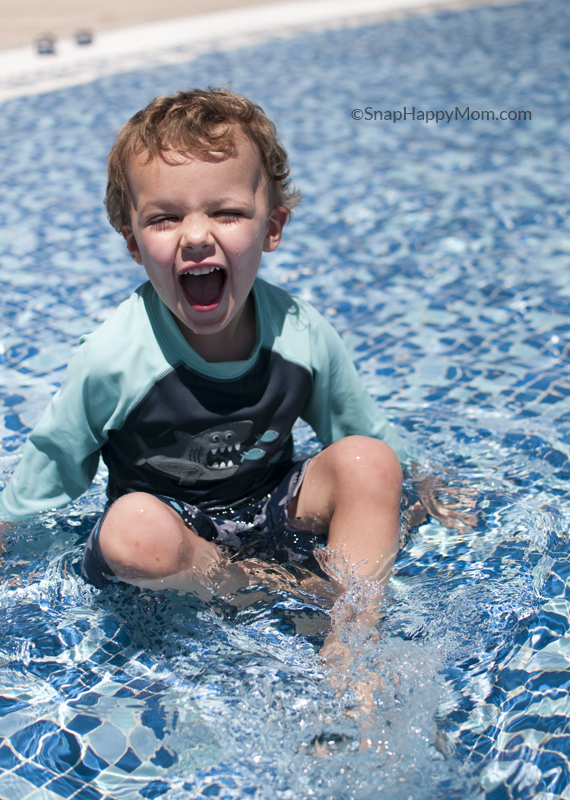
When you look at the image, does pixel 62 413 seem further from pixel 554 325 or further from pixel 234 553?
pixel 554 325

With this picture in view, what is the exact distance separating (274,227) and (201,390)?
477 millimetres

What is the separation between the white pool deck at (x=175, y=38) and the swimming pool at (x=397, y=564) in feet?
7.98

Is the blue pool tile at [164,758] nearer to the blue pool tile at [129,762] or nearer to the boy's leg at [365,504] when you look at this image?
the blue pool tile at [129,762]

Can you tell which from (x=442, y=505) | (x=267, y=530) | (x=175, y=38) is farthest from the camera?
(x=175, y=38)

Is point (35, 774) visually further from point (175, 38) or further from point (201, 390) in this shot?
point (175, 38)

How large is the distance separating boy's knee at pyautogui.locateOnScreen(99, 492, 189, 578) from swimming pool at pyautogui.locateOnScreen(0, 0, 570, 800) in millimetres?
175

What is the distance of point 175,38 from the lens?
10.5 meters

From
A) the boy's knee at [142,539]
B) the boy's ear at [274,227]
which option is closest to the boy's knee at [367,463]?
the boy's knee at [142,539]

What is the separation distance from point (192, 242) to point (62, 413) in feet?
1.77

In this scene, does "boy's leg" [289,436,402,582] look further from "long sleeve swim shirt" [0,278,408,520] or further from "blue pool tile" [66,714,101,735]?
"blue pool tile" [66,714,101,735]

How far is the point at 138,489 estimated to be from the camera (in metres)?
2.21

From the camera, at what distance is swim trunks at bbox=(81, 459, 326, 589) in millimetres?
2193

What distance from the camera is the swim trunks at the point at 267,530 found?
2193 mm

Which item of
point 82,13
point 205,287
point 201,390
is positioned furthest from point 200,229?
point 82,13
